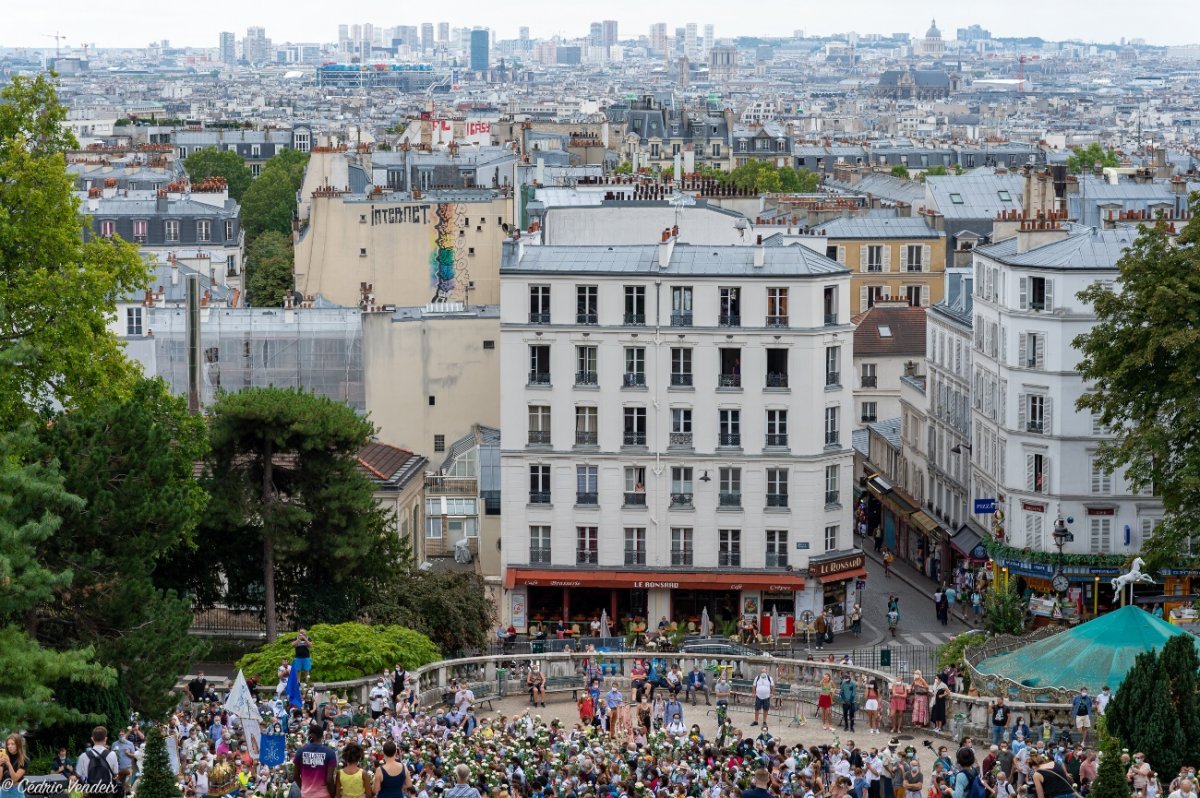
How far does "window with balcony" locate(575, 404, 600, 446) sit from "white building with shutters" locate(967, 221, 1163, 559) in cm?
1061

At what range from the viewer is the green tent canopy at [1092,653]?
4522 centimetres

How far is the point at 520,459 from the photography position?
213 feet

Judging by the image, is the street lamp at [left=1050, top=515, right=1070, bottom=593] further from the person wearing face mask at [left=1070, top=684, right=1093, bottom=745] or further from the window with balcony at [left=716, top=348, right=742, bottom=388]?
the person wearing face mask at [left=1070, top=684, right=1093, bottom=745]

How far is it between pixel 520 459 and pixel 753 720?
17.2 m

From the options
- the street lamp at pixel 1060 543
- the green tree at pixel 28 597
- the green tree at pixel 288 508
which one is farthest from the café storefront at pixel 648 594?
the green tree at pixel 28 597

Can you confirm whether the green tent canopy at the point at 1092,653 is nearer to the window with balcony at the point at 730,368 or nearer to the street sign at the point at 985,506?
the window with balcony at the point at 730,368

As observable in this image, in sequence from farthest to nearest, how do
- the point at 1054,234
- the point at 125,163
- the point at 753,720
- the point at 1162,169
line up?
the point at 125,163 < the point at 1162,169 < the point at 1054,234 < the point at 753,720

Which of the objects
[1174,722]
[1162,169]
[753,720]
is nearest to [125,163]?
[1162,169]

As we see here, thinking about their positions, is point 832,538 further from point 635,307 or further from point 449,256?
point 449,256

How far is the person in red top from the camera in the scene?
31719 millimetres

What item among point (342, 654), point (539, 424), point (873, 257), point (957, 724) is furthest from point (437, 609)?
point (873, 257)

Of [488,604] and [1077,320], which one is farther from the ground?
[1077,320]

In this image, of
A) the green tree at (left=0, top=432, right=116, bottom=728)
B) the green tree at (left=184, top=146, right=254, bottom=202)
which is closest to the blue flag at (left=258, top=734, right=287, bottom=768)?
the green tree at (left=0, top=432, right=116, bottom=728)

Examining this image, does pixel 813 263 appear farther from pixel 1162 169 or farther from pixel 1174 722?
pixel 1162 169
